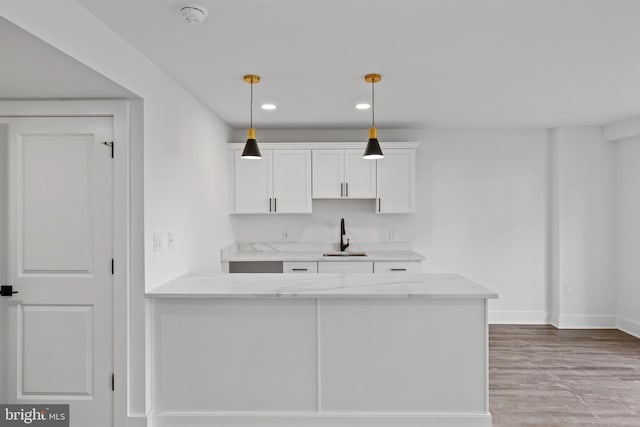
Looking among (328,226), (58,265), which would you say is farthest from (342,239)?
(58,265)

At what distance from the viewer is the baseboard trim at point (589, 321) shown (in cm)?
520

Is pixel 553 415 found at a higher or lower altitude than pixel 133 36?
lower

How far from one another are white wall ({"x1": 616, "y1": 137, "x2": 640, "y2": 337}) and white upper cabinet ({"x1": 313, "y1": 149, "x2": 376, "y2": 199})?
2.96m

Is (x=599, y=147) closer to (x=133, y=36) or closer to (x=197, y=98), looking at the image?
(x=197, y=98)

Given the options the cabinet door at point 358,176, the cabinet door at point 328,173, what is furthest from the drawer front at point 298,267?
the cabinet door at point 358,176

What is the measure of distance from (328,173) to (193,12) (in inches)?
121

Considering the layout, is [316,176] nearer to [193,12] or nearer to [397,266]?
[397,266]

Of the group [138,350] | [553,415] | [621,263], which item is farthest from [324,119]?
[621,263]

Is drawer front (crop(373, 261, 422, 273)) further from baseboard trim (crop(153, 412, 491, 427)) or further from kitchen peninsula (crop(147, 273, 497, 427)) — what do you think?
baseboard trim (crop(153, 412, 491, 427))

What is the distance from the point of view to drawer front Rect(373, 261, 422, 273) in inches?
183

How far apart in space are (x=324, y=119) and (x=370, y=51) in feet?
6.68

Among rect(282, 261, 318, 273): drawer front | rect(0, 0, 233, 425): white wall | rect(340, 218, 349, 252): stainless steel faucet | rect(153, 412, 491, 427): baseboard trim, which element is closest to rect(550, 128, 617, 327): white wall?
rect(340, 218, 349, 252): stainless steel faucet

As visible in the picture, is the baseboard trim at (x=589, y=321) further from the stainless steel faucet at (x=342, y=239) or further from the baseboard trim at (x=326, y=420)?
the baseboard trim at (x=326, y=420)

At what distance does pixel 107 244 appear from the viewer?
273cm
